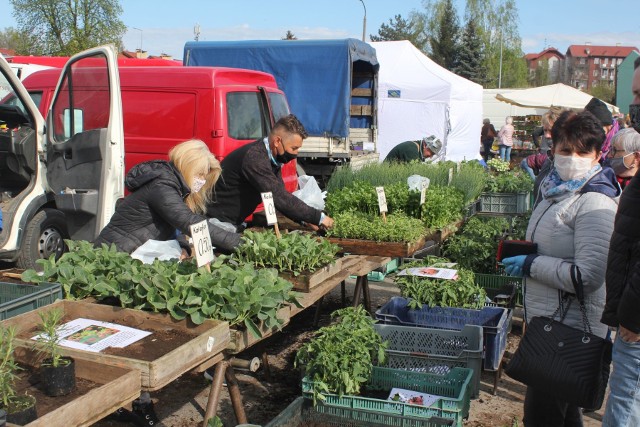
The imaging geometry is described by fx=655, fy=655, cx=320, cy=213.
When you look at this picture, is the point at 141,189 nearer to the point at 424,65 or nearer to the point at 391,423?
the point at 391,423

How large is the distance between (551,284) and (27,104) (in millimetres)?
4988

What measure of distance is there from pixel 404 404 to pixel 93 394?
1.49 meters

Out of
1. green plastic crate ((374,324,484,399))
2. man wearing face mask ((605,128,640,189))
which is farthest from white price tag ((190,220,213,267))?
man wearing face mask ((605,128,640,189))

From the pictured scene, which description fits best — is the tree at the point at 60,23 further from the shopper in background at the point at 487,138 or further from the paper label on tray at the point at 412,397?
the paper label on tray at the point at 412,397

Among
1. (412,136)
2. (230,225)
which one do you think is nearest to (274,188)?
(230,225)

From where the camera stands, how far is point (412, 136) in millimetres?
16562

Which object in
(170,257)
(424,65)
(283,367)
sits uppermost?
(424,65)

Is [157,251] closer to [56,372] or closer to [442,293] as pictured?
[56,372]

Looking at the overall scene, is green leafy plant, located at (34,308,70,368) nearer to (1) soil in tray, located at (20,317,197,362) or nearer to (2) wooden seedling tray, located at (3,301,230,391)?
(2) wooden seedling tray, located at (3,301,230,391)

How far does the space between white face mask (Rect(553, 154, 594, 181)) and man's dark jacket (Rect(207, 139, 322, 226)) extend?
2101mm

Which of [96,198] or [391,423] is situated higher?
[96,198]

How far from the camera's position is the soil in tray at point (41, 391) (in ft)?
6.82

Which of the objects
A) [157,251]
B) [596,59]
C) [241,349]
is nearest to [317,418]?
[241,349]

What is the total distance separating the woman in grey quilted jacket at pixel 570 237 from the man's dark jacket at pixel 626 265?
0.34 metres
